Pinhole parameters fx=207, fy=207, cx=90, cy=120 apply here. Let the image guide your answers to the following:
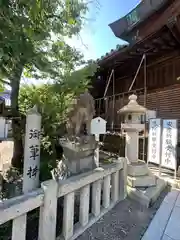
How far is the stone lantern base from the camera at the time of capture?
4148mm

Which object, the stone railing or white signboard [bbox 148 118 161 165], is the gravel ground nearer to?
the stone railing

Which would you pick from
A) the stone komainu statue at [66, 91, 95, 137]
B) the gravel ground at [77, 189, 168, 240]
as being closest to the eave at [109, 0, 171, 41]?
the stone komainu statue at [66, 91, 95, 137]

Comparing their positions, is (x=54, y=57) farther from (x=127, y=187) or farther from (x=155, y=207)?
(x=155, y=207)

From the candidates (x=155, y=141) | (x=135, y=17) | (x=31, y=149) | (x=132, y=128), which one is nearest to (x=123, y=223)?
(x=31, y=149)

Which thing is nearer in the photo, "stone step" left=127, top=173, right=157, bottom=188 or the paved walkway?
the paved walkway

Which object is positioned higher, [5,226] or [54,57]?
[54,57]

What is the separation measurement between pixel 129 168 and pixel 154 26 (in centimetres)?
370

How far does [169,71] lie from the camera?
7.12 meters

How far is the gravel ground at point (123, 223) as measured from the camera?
9.66 ft

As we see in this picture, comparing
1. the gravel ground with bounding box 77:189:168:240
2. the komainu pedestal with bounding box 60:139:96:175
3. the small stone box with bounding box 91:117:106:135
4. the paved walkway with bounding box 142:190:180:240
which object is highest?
the small stone box with bounding box 91:117:106:135

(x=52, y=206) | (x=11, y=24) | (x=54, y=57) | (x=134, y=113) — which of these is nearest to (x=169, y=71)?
(x=134, y=113)

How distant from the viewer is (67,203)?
2.73 metres

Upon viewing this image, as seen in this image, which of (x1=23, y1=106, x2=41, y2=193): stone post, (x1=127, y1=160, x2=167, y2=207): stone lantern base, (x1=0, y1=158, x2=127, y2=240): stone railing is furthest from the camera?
(x1=127, y1=160, x2=167, y2=207): stone lantern base

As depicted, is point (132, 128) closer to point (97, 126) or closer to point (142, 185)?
point (97, 126)
